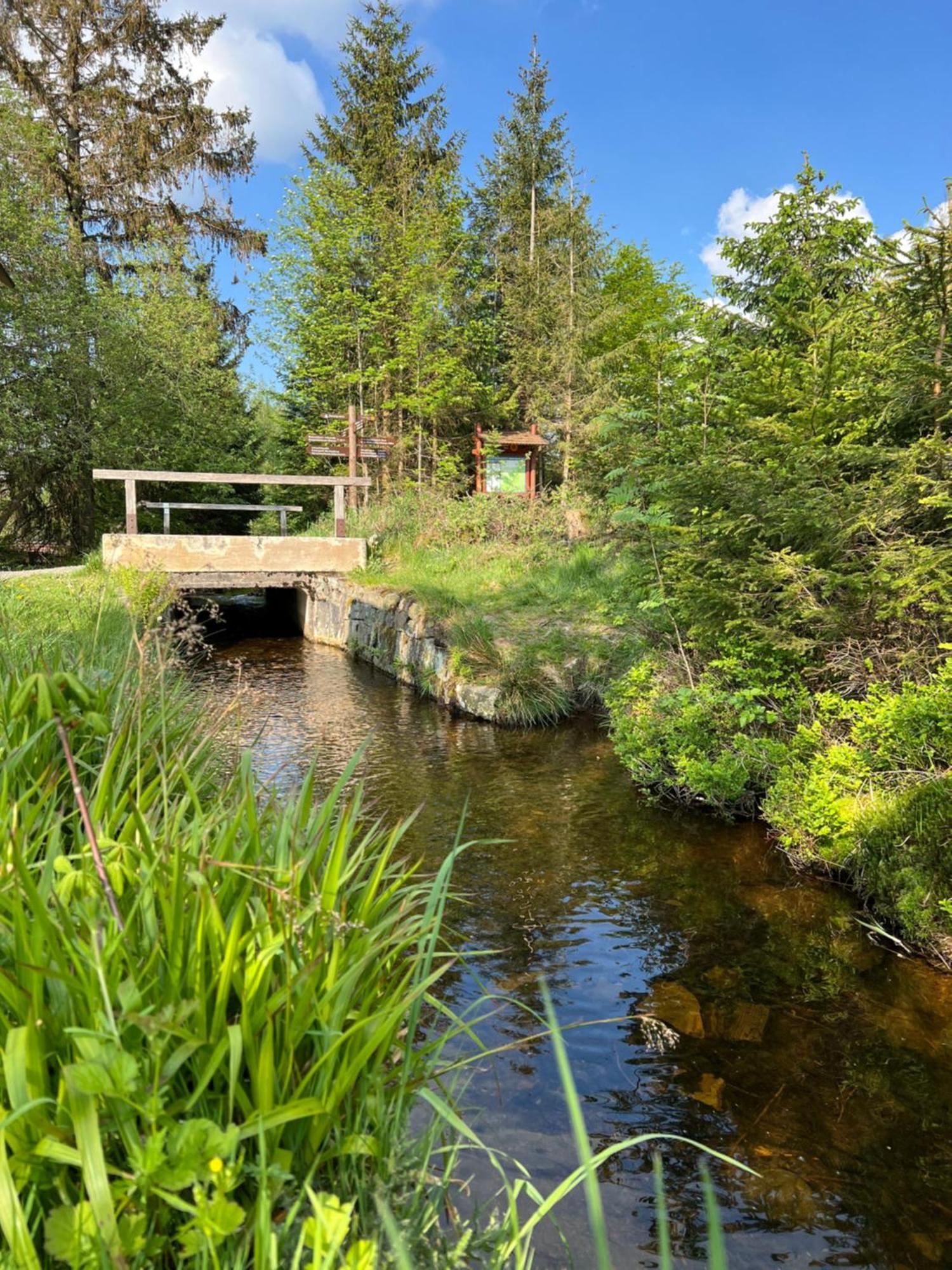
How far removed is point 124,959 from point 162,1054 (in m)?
0.19

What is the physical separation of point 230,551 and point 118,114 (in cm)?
1198

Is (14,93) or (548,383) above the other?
(14,93)

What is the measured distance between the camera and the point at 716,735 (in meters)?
5.26

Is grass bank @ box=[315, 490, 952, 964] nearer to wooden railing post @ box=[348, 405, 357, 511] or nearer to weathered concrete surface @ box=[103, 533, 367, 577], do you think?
weathered concrete surface @ box=[103, 533, 367, 577]

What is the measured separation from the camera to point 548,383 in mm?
20422

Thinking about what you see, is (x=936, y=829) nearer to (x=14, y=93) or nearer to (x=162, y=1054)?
(x=162, y=1054)

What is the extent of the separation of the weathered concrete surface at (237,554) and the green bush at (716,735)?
8.70m

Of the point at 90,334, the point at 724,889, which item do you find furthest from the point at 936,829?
the point at 90,334

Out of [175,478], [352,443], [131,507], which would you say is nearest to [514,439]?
[352,443]

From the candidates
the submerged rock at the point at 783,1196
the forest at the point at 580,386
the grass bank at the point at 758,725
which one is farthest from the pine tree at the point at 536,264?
the submerged rock at the point at 783,1196

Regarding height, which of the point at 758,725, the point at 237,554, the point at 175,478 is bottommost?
the point at 758,725

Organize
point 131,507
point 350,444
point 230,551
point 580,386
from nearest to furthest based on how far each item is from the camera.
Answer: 1. point 131,507
2. point 230,551
3. point 350,444
4. point 580,386

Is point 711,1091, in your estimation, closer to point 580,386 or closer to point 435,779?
point 435,779

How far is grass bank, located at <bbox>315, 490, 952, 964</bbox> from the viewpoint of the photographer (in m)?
3.79
